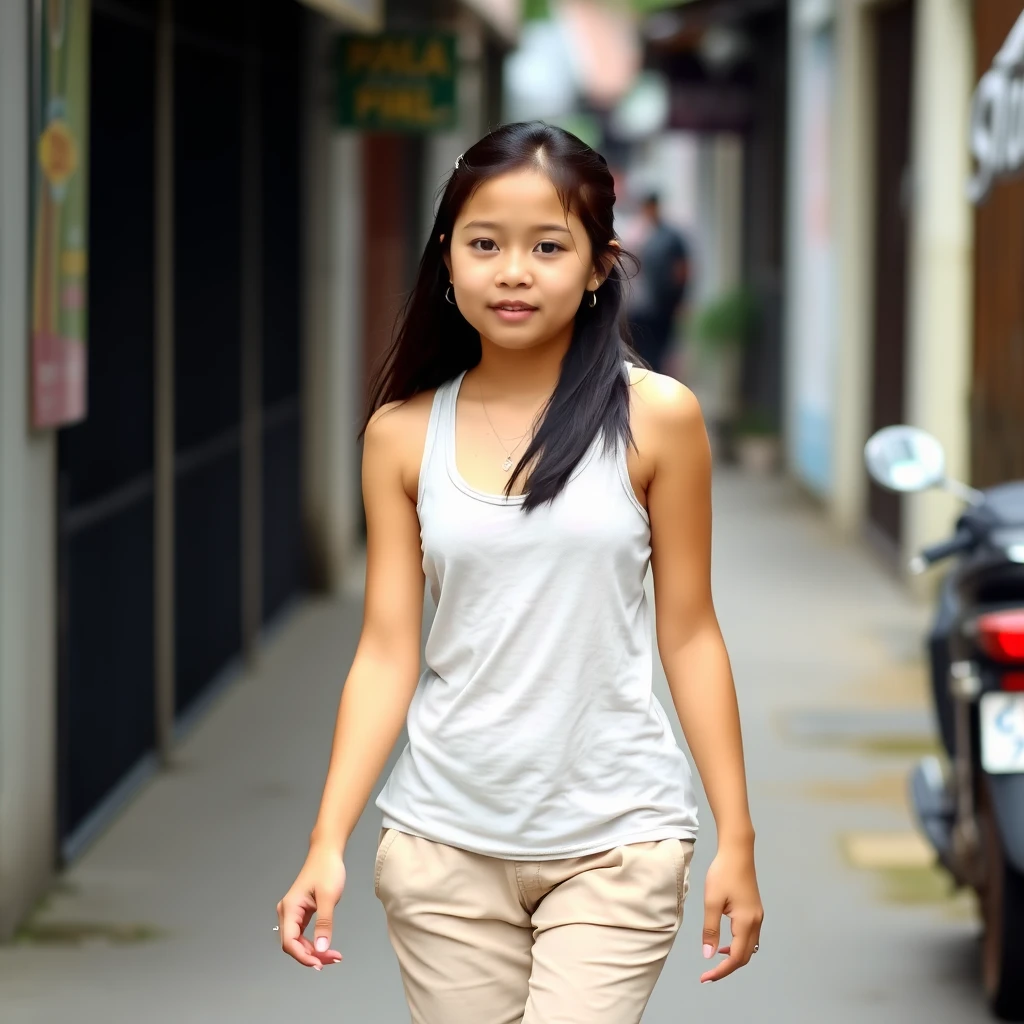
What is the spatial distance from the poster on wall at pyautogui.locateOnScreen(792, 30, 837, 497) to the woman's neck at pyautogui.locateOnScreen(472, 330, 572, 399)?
12531 millimetres

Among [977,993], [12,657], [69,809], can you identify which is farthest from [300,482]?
[977,993]

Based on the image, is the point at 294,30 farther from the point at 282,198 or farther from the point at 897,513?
the point at 897,513

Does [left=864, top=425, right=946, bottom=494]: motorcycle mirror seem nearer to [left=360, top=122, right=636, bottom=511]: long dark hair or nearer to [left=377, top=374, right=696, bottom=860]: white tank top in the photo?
[left=360, top=122, right=636, bottom=511]: long dark hair

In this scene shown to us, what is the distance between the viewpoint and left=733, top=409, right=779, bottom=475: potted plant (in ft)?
62.4

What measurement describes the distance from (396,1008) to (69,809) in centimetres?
171

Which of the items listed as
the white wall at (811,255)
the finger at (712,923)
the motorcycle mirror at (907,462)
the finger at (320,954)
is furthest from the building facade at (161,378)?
the white wall at (811,255)

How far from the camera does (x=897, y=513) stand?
42.5ft

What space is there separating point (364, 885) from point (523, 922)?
3525 mm

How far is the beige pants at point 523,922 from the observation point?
2820mm

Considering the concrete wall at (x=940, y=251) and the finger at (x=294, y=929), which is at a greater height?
the concrete wall at (x=940, y=251)

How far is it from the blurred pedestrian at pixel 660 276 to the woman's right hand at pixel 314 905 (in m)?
17.2

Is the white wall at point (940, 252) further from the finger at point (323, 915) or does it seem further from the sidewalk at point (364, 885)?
the finger at point (323, 915)

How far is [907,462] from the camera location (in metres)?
4.74

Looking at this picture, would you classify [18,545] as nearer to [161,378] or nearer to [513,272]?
[161,378]
